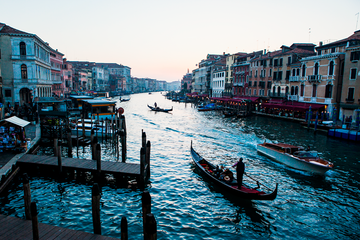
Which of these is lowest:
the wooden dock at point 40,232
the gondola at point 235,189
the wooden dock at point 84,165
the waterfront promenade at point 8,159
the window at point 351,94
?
the gondola at point 235,189

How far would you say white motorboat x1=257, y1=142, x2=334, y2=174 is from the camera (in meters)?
15.2

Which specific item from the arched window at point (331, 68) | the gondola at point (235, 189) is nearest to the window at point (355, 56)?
the arched window at point (331, 68)

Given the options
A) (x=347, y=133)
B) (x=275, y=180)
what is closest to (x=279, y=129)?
(x=347, y=133)

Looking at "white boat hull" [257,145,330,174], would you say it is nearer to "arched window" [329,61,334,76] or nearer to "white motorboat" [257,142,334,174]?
"white motorboat" [257,142,334,174]

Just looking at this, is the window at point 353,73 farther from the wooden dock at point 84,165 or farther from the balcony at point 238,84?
the wooden dock at point 84,165

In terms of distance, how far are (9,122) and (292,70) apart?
137 feet

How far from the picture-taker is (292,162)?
16641mm

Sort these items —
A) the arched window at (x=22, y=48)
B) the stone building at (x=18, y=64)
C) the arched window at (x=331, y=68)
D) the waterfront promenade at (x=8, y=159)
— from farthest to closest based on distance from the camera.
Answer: the arched window at (x=331, y=68), the arched window at (x=22, y=48), the stone building at (x=18, y=64), the waterfront promenade at (x=8, y=159)

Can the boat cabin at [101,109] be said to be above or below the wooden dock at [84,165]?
above

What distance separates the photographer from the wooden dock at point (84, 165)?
13.2 meters

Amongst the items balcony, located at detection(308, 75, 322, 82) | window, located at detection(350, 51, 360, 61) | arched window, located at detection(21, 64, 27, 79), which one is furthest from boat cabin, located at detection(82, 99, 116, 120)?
window, located at detection(350, 51, 360, 61)

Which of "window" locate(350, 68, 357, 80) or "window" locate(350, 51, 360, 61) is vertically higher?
"window" locate(350, 51, 360, 61)

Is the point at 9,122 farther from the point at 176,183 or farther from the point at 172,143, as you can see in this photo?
the point at 172,143

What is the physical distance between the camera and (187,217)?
10.7 m
